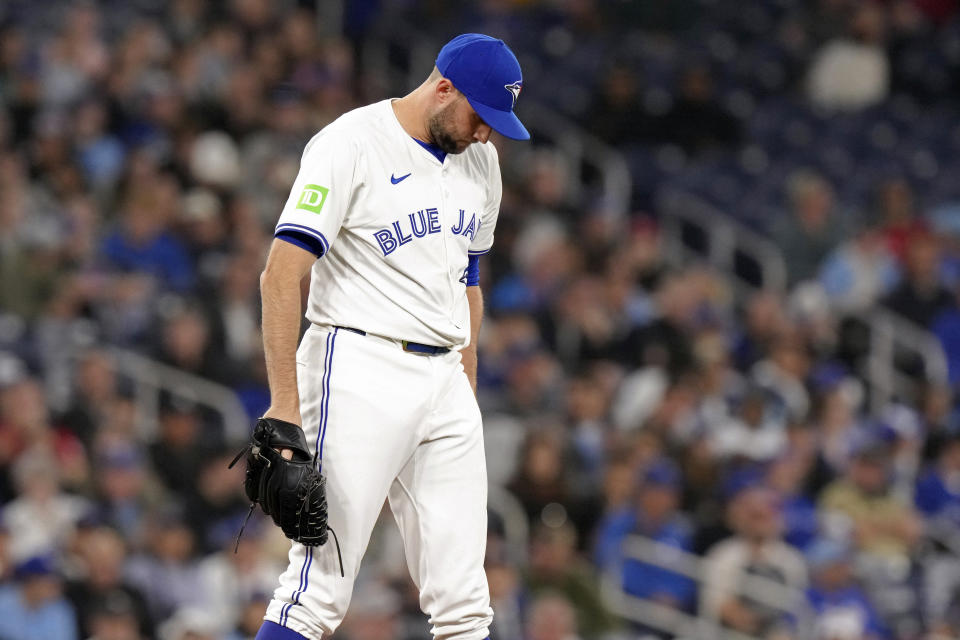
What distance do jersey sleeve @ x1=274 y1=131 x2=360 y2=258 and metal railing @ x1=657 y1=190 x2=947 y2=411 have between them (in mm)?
7204

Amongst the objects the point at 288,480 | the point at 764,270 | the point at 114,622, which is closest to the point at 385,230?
the point at 288,480

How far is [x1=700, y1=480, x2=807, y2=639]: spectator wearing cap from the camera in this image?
25.4 ft

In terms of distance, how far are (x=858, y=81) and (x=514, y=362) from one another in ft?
18.6

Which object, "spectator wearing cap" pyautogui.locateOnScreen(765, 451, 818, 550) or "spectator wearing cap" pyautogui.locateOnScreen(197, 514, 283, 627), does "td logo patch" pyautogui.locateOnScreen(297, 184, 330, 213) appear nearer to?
"spectator wearing cap" pyautogui.locateOnScreen(197, 514, 283, 627)

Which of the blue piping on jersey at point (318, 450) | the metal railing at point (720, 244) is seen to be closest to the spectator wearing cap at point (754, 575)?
the metal railing at point (720, 244)

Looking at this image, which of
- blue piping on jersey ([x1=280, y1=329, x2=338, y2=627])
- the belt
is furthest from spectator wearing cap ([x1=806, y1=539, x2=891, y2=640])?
blue piping on jersey ([x1=280, y1=329, x2=338, y2=627])

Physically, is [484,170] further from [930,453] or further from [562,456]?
[930,453]

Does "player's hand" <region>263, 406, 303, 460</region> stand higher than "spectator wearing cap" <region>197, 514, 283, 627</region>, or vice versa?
"spectator wearing cap" <region>197, 514, 283, 627</region>

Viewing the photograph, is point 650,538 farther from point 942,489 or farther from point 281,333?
point 281,333

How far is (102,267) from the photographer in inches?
349

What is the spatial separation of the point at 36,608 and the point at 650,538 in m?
3.22

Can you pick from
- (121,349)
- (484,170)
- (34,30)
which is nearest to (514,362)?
(121,349)

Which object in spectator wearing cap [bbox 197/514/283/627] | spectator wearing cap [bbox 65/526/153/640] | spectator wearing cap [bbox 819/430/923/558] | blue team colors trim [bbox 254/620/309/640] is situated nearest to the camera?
blue team colors trim [bbox 254/620/309/640]

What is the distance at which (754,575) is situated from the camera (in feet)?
26.0
